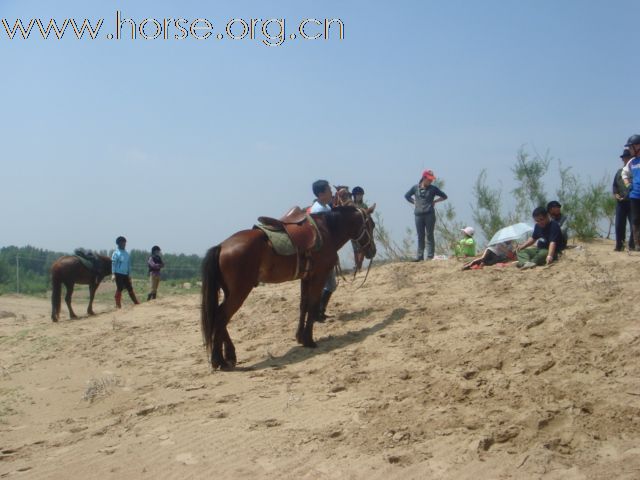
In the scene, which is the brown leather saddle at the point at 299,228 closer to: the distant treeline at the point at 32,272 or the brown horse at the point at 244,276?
the brown horse at the point at 244,276

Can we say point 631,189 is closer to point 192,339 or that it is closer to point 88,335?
point 192,339

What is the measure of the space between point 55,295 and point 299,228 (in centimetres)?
811

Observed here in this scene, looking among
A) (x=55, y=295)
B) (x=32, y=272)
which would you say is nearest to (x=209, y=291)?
(x=55, y=295)

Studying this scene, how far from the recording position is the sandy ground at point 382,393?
4336mm

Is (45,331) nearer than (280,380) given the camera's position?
No

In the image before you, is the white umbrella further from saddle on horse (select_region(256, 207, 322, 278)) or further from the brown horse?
saddle on horse (select_region(256, 207, 322, 278))

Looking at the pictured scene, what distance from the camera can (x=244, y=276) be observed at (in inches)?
286

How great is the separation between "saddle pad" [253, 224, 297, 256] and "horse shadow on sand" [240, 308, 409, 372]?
1246mm

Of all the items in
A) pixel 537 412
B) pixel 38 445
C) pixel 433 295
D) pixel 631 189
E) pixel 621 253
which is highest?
pixel 631 189

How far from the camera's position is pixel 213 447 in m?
4.83

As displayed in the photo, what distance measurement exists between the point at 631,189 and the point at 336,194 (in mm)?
4412

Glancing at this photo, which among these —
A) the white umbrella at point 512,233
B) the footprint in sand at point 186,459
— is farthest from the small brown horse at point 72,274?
the footprint in sand at point 186,459

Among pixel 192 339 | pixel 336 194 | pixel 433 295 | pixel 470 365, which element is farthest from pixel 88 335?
pixel 470 365

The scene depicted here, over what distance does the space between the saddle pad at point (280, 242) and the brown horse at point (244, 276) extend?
7 centimetres
